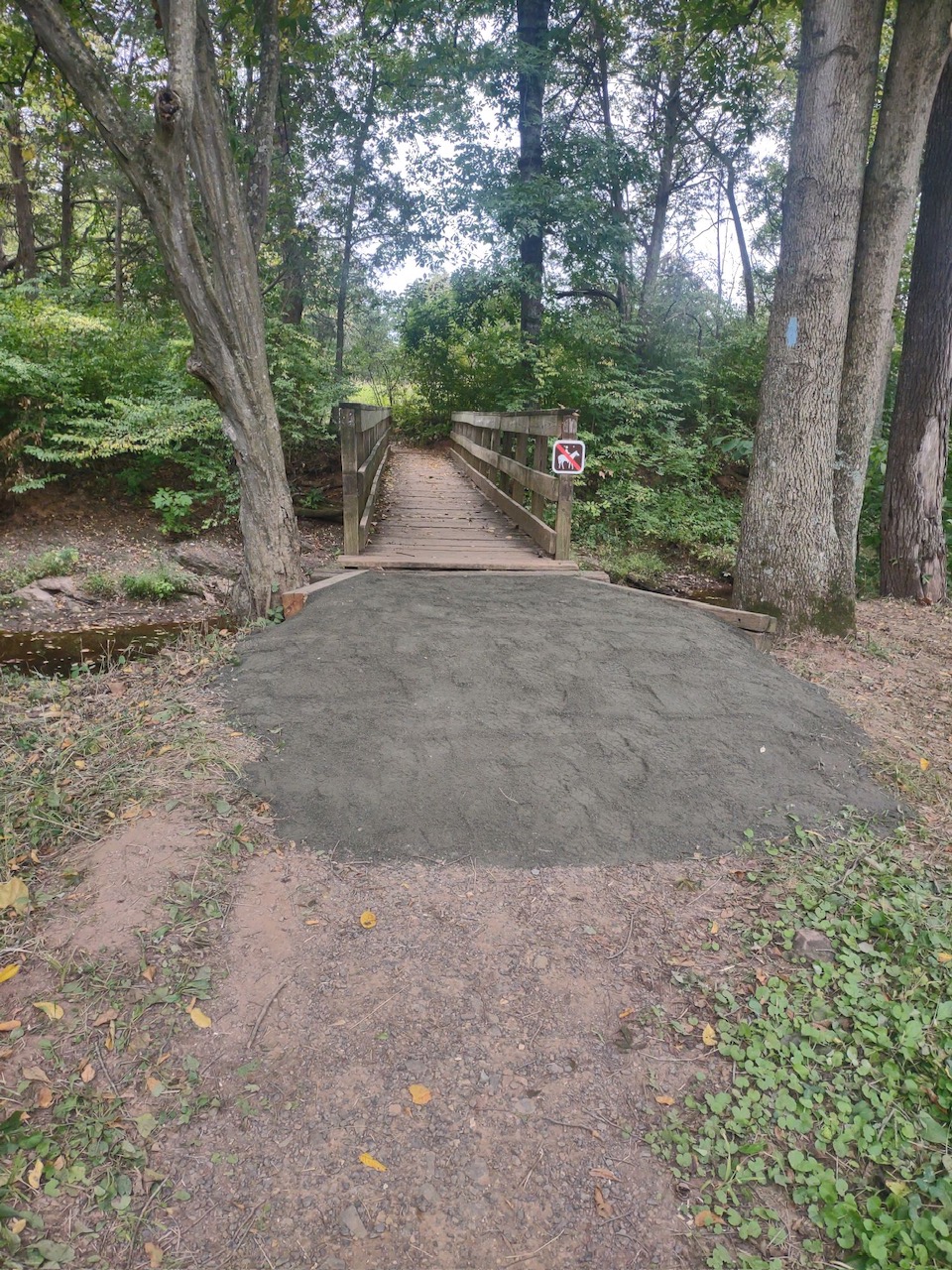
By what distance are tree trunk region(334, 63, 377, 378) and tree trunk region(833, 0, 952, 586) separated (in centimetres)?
989

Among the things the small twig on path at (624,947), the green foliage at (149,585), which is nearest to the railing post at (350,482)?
the green foliage at (149,585)

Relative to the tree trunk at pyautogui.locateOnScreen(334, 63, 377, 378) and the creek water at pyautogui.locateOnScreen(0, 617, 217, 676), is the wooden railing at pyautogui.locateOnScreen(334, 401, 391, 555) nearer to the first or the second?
the creek water at pyautogui.locateOnScreen(0, 617, 217, 676)

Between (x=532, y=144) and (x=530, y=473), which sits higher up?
(x=532, y=144)

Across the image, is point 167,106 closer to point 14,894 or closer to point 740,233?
point 14,894

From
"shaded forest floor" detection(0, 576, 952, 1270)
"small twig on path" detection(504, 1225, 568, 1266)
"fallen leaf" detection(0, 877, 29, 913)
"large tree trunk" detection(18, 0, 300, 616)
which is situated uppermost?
"large tree trunk" detection(18, 0, 300, 616)

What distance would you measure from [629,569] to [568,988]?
6.65 meters

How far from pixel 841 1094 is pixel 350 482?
5419 millimetres

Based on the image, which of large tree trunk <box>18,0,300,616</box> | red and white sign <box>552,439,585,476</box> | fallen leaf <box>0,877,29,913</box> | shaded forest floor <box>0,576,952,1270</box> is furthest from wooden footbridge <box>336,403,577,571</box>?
fallen leaf <box>0,877,29,913</box>

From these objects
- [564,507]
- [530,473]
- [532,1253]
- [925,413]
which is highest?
[925,413]

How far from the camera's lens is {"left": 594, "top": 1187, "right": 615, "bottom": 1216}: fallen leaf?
6.46ft

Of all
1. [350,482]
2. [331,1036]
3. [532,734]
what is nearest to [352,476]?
[350,482]

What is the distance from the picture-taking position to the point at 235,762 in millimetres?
3705

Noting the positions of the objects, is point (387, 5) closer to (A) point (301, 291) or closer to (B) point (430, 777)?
(A) point (301, 291)

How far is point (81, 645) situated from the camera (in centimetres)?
699
